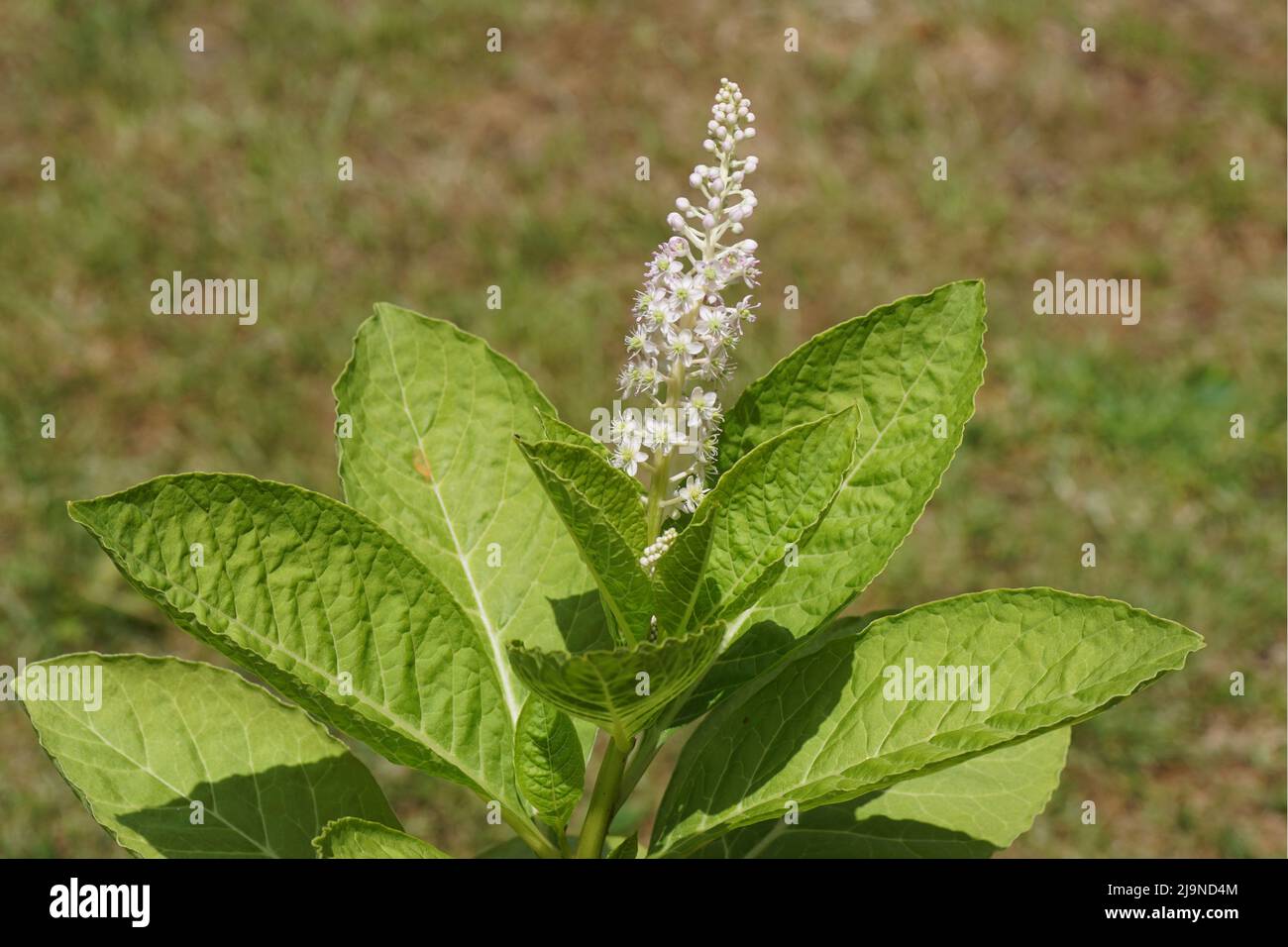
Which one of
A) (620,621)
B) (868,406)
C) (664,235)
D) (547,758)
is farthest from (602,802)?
(664,235)

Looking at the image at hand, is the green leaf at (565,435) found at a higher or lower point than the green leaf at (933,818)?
higher

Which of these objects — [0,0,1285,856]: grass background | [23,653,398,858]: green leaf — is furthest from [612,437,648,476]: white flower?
[0,0,1285,856]: grass background

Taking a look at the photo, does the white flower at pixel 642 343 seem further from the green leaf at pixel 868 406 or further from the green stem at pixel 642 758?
the green stem at pixel 642 758

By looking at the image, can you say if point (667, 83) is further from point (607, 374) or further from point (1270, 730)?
point (1270, 730)

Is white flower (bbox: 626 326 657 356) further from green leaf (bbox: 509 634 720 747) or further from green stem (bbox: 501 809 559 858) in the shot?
green stem (bbox: 501 809 559 858)

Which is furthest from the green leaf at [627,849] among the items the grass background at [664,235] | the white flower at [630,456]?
the grass background at [664,235]

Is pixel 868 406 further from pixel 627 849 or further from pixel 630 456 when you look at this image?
pixel 627 849
